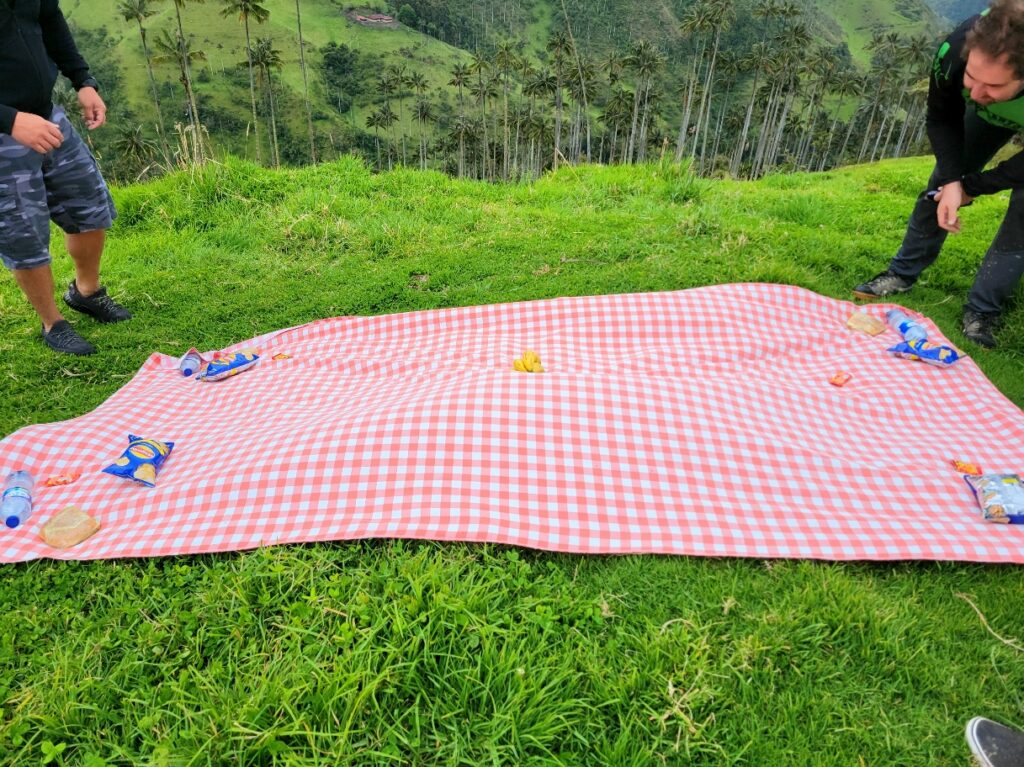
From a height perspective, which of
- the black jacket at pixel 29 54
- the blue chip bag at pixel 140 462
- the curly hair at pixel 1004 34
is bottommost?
the blue chip bag at pixel 140 462

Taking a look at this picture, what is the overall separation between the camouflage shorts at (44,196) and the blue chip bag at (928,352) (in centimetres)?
520

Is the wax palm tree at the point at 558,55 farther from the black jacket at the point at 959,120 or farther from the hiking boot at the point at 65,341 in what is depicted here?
the hiking boot at the point at 65,341

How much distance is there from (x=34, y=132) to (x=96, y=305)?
A: 60.5 inches

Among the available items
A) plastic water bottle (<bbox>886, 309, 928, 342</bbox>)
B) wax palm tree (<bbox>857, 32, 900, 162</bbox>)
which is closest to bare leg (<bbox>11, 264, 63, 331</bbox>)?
plastic water bottle (<bbox>886, 309, 928, 342</bbox>)

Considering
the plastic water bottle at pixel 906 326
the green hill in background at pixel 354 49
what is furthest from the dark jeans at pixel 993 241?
the green hill in background at pixel 354 49

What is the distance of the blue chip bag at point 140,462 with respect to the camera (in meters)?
2.53

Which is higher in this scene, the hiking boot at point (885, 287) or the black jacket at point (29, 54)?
the black jacket at point (29, 54)

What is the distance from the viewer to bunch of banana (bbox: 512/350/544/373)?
3.28m

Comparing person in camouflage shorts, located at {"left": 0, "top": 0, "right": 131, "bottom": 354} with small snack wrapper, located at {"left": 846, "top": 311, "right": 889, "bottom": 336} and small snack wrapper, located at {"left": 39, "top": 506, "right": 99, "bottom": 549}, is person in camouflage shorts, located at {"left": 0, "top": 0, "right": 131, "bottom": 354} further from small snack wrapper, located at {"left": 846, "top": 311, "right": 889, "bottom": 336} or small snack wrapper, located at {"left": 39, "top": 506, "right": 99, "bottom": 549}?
small snack wrapper, located at {"left": 846, "top": 311, "right": 889, "bottom": 336}

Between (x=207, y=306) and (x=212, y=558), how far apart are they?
304cm

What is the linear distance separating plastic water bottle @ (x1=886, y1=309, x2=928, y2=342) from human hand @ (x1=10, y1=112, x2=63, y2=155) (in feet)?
16.6

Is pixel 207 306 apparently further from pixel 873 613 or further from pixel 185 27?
pixel 185 27

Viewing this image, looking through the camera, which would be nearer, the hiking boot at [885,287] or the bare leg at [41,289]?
the bare leg at [41,289]

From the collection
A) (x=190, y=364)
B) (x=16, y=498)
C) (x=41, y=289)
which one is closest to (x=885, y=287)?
(x=190, y=364)
